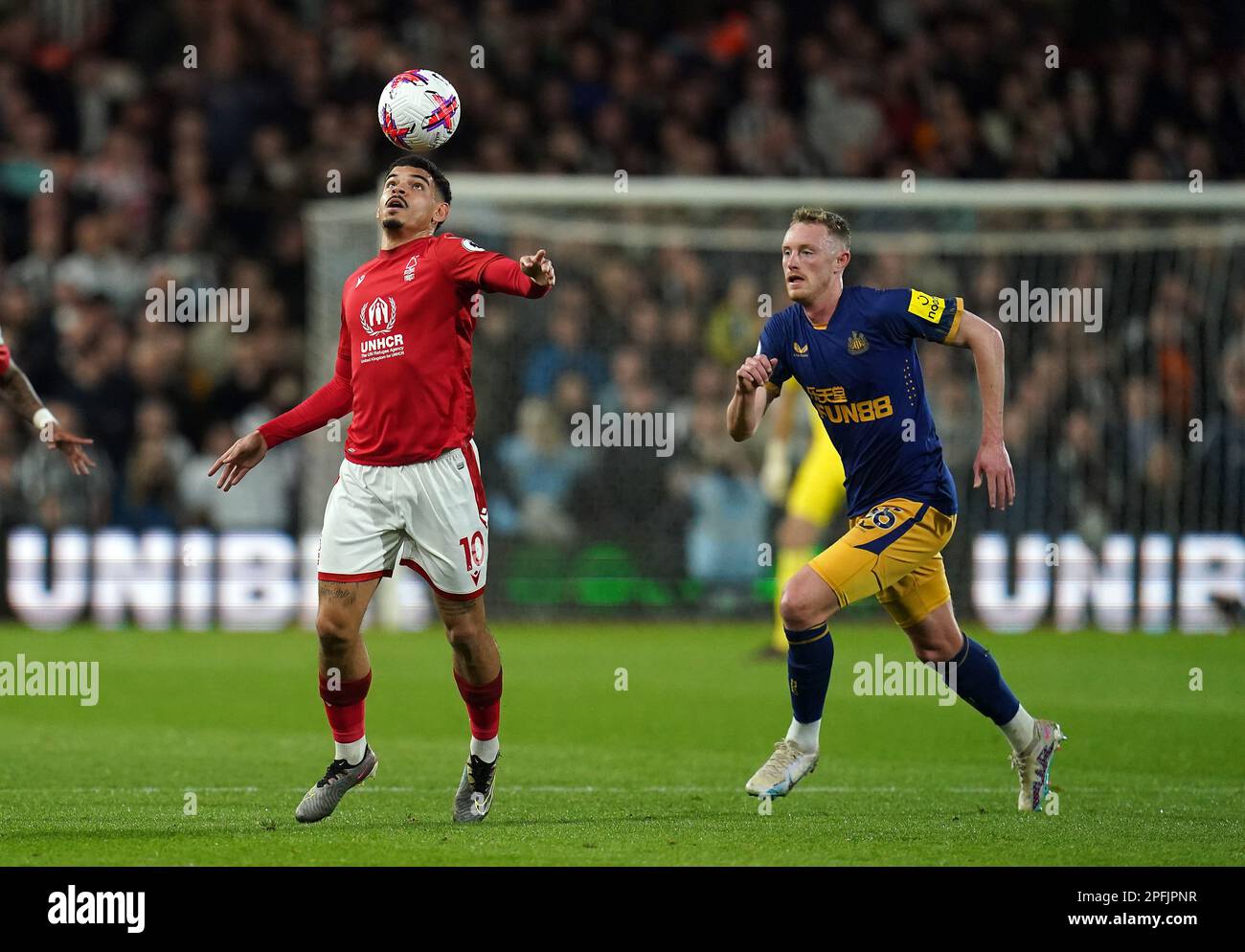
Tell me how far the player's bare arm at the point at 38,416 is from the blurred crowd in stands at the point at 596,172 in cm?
881

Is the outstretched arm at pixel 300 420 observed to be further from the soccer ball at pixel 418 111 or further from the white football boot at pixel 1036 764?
the white football boot at pixel 1036 764

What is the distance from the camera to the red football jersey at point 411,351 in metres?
7.40

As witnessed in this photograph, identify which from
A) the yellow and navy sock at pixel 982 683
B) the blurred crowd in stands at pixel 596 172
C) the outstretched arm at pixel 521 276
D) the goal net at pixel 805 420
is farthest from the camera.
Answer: the blurred crowd in stands at pixel 596 172

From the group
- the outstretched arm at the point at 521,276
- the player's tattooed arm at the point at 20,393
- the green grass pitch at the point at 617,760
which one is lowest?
the green grass pitch at the point at 617,760

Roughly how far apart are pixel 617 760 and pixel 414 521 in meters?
2.50

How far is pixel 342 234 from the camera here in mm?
17203

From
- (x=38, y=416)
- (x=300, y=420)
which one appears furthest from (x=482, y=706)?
(x=38, y=416)

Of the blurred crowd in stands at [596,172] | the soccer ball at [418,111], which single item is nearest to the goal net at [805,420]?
the blurred crowd in stands at [596,172]

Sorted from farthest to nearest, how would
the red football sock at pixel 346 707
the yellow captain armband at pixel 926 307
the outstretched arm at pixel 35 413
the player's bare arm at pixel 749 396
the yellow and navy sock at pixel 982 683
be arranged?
the outstretched arm at pixel 35 413 < the yellow and navy sock at pixel 982 683 < the yellow captain armband at pixel 926 307 < the red football sock at pixel 346 707 < the player's bare arm at pixel 749 396

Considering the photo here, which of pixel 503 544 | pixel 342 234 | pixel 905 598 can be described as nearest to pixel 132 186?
pixel 342 234

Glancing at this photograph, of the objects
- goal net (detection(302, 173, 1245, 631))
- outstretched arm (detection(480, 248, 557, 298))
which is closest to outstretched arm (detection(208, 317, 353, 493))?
outstretched arm (detection(480, 248, 557, 298))

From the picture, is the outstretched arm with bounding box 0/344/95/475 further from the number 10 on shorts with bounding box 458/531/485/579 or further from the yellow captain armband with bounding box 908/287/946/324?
the yellow captain armband with bounding box 908/287/946/324

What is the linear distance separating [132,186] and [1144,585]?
1025cm

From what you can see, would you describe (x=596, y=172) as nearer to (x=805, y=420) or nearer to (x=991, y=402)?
(x=805, y=420)
